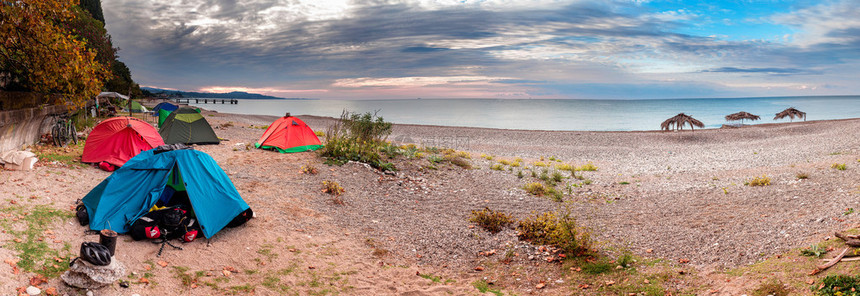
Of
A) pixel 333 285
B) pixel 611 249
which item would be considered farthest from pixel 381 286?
pixel 611 249

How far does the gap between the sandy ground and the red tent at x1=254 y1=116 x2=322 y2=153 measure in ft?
3.16

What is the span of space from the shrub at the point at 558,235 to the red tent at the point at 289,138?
396 inches

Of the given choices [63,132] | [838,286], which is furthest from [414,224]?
[63,132]

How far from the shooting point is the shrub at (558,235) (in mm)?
7891

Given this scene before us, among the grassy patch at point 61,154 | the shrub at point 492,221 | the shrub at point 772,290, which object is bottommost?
the shrub at point 492,221

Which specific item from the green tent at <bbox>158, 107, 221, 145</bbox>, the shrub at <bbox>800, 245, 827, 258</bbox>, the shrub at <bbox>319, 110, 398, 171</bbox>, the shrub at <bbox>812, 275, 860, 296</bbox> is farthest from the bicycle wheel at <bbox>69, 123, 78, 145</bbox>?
the shrub at <bbox>800, 245, 827, 258</bbox>

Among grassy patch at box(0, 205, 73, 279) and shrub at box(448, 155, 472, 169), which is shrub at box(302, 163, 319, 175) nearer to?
shrub at box(448, 155, 472, 169)

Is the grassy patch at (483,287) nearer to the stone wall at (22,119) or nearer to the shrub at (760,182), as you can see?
the shrub at (760,182)

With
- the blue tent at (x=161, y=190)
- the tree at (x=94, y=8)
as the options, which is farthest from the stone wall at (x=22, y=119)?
the tree at (x=94, y=8)

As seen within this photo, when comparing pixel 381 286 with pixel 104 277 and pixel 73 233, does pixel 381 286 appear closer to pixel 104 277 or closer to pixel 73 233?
pixel 104 277

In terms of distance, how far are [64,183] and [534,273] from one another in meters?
10.5

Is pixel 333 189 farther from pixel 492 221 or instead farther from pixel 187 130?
pixel 187 130

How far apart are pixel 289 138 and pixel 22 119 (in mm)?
7855

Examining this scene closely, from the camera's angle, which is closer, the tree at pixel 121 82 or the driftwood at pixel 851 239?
the driftwood at pixel 851 239
